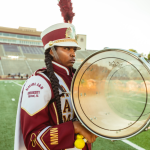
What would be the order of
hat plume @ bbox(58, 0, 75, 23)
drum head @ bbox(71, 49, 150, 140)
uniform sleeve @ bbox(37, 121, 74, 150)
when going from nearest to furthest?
1. drum head @ bbox(71, 49, 150, 140)
2. uniform sleeve @ bbox(37, 121, 74, 150)
3. hat plume @ bbox(58, 0, 75, 23)

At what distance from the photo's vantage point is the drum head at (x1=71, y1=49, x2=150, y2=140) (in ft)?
2.83

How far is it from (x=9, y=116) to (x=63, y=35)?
4.60m

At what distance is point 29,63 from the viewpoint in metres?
37.2

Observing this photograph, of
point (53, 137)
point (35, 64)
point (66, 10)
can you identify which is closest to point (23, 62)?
point (35, 64)

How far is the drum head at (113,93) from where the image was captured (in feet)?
2.83

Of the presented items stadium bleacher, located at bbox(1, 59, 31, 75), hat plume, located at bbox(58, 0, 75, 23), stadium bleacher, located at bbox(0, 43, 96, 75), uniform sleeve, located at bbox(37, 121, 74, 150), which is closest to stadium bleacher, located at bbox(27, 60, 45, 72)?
Result: stadium bleacher, located at bbox(0, 43, 96, 75)

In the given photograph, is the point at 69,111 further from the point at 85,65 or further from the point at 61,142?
the point at 85,65

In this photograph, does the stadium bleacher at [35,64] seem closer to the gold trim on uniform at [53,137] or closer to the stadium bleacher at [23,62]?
the stadium bleacher at [23,62]

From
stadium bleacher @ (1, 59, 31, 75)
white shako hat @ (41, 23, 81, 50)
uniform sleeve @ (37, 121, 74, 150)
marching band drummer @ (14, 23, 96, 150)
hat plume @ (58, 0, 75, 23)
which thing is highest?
stadium bleacher @ (1, 59, 31, 75)

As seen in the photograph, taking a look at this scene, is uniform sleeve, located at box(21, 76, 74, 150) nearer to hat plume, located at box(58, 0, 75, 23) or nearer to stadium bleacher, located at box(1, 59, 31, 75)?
hat plume, located at box(58, 0, 75, 23)

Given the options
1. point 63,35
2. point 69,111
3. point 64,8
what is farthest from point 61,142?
point 64,8

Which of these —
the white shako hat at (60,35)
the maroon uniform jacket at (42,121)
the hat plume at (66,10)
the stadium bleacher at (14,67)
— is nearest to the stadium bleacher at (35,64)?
the stadium bleacher at (14,67)

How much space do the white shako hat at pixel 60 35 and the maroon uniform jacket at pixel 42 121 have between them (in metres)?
0.32

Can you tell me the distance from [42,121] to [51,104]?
15 centimetres
